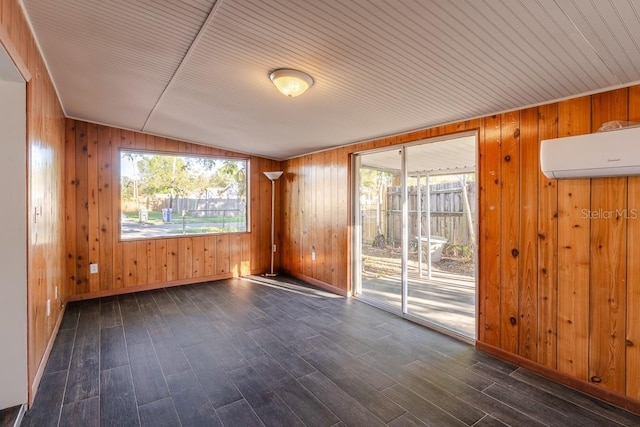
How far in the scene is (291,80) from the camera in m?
2.20

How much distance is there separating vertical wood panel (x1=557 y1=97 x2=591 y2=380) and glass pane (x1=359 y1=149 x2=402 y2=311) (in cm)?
164

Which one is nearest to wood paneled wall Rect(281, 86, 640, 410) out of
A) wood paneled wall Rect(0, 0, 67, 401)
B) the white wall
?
wood paneled wall Rect(0, 0, 67, 401)

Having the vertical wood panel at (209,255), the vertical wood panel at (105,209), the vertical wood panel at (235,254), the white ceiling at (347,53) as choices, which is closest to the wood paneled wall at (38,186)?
the white ceiling at (347,53)

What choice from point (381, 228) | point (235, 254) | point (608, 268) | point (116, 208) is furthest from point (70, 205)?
point (608, 268)

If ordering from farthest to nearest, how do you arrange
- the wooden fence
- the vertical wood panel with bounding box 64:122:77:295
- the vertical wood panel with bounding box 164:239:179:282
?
1. the vertical wood panel with bounding box 164:239:179:282
2. the vertical wood panel with bounding box 64:122:77:295
3. the wooden fence

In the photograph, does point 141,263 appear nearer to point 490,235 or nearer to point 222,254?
point 222,254

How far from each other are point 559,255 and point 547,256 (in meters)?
0.08

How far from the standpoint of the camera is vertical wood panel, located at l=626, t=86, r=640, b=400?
1.99 metres

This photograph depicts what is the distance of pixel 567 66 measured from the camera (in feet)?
5.97

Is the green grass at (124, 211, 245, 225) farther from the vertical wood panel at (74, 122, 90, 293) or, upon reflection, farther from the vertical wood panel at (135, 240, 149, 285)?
the vertical wood panel at (74, 122, 90, 293)

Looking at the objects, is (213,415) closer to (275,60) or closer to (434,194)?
(275,60)

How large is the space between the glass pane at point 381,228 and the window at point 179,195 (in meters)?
2.31

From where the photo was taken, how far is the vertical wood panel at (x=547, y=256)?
2.34 metres

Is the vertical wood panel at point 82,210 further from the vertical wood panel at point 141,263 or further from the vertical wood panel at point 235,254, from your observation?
the vertical wood panel at point 235,254
